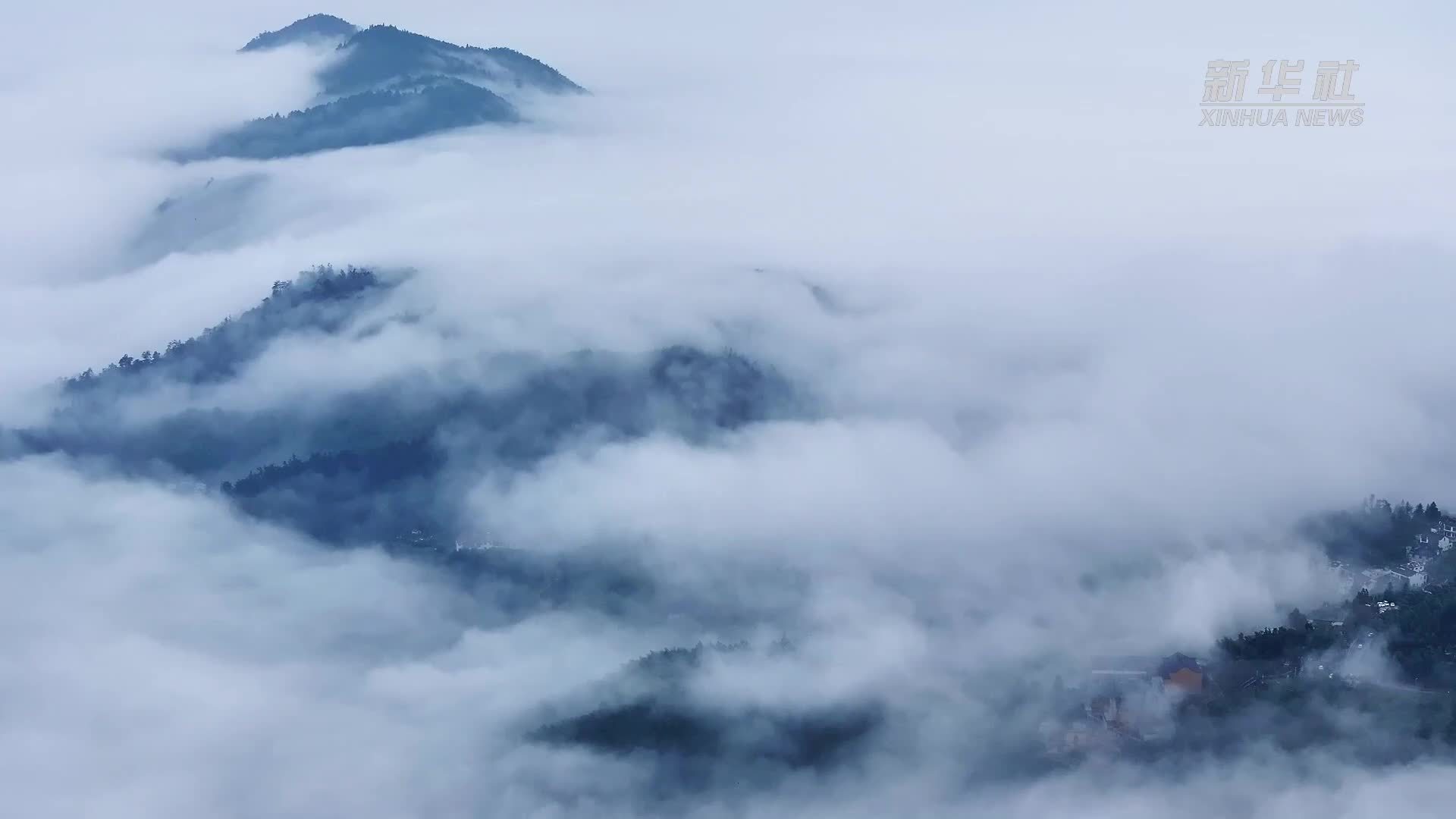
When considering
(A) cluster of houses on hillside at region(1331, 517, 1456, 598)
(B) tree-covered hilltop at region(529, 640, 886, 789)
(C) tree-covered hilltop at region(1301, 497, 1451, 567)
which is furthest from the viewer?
(C) tree-covered hilltop at region(1301, 497, 1451, 567)

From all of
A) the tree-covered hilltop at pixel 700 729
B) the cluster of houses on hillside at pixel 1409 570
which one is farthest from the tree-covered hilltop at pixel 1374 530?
the tree-covered hilltop at pixel 700 729

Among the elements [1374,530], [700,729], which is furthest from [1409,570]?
[700,729]

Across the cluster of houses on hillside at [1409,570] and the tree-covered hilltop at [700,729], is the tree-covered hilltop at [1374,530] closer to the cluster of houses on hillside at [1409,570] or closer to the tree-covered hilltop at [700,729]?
the cluster of houses on hillside at [1409,570]

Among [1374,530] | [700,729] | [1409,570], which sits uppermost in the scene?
[1374,530]

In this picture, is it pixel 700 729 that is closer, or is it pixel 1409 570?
pixel 700 729

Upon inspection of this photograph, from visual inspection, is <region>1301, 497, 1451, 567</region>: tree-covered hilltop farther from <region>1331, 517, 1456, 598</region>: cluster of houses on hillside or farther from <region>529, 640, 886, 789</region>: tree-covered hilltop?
<region>529, 640, 886, 789</region>: tree-covered hilltop

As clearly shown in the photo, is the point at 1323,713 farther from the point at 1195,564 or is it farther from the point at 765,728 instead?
the point at 765,728

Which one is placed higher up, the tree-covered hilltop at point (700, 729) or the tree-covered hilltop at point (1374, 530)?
the tree-covered hilltop at point (1374, 530)

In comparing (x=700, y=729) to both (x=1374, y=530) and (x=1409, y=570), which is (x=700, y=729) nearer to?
(x=1409, y=570)

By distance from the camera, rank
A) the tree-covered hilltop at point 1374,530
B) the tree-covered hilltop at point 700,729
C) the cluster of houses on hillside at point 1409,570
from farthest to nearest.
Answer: the tree-covered hilltop at point 1374,530
the cluster of houses on hillside at point 1409,570
the tree-covered hilltop at point 700,729

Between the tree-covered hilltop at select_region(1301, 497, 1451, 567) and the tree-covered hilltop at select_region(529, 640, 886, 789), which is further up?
the tree-covered hilltop at select_region(1301, 497, 1451, 567)

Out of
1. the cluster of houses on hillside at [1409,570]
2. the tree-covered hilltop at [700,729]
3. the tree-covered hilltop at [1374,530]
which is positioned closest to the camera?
the tree-covered hilltop at [700,729]

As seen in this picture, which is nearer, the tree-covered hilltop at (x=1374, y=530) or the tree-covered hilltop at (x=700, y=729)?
the tree-covered hilltop at (x=700, y=729)

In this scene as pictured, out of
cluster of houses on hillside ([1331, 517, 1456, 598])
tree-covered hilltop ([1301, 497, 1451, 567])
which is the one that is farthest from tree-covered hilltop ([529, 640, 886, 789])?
tree-covered hilltop ([1301, 497, 1451, 567])
